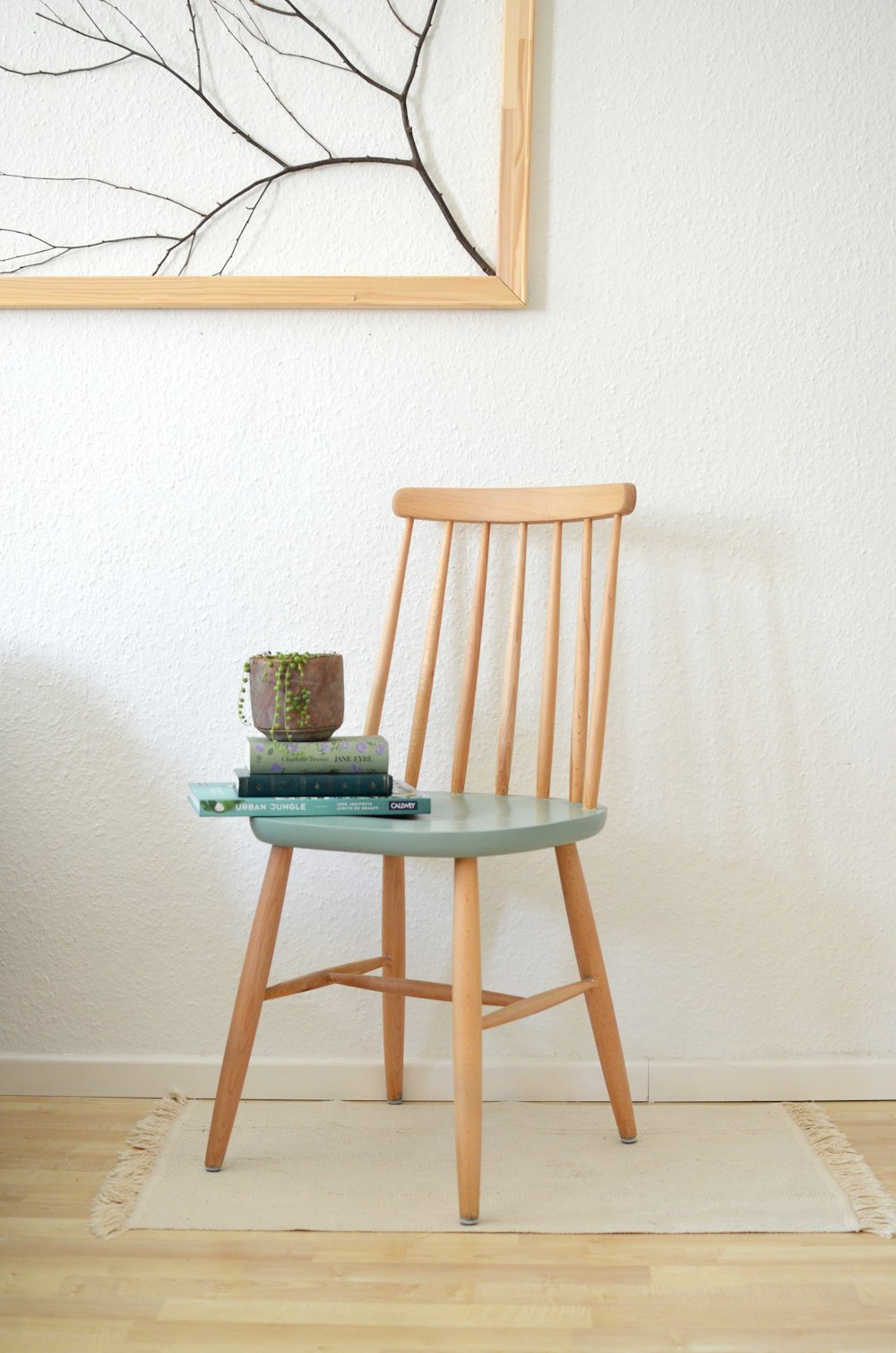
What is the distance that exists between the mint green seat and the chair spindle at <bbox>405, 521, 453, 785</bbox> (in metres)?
0.14

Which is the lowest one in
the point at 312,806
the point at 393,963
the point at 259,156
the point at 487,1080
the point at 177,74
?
the point at 487,1080

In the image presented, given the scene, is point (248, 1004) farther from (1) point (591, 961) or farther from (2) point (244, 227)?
(2) point (244, 227)

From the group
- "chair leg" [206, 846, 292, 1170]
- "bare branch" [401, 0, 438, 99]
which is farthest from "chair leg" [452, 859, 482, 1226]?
"bare branch" [401, 0, 438, 99]

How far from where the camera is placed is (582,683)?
54.4 inches

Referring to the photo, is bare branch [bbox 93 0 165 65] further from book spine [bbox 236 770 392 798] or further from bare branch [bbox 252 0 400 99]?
book spine [bbox 236 770 392 798]

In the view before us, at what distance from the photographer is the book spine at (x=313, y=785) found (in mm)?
1210

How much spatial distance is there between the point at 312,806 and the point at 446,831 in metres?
0.17

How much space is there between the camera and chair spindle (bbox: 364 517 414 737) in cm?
142

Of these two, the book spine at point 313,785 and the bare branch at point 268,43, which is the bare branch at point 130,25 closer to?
the bare branch at point 268,43

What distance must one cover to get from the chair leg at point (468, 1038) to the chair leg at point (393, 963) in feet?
0.86

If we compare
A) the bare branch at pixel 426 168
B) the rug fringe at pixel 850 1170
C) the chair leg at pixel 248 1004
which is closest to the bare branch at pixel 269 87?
the bare branch at pixel 426 168

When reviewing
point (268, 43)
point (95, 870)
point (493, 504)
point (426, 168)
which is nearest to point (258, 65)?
point (268, 43)

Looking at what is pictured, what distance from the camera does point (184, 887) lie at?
1.53 metres

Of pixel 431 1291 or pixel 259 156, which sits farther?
pixel 259 156
